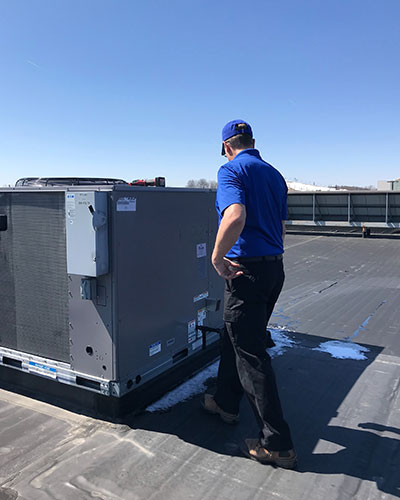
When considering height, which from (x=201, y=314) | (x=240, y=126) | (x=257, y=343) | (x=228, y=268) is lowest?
(x=201, y=314)

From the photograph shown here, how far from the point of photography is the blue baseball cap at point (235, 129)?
2.60 m

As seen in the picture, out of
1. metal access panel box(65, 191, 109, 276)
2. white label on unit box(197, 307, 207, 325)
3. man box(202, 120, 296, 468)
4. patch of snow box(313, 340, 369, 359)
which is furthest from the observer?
patch of snow box(313, 340, 369, 359)

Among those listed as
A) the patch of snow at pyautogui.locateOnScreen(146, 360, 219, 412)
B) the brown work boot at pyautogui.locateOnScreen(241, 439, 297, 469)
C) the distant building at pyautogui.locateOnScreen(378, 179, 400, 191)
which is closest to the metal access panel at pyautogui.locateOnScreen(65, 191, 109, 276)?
the patch of snow at pyautogui.locateOnScreen(146, 360, 219, 412)

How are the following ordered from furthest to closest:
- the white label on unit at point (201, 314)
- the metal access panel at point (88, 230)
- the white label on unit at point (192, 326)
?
1. the white label on unit at point (201, 314)
2. the white label on unit at point (192, 326)
3. the metal access panel at point (88, 230)

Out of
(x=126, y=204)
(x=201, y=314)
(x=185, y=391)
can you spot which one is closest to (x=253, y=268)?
(x=126, y=204)

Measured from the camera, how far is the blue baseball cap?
2.60 metres

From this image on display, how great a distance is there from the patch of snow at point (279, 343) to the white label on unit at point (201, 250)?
1.32m

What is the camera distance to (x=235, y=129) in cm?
261

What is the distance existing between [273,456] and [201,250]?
5.52ft

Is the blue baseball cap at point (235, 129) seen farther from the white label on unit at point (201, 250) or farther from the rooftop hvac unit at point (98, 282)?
the white label on unit at point (201, 250)

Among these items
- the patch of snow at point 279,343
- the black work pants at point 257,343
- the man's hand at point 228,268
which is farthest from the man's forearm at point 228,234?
the patch of snow at point 279,343

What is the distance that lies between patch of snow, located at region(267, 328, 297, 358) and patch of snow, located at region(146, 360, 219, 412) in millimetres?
781

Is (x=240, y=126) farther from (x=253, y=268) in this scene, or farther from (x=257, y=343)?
(x=257, y=343)

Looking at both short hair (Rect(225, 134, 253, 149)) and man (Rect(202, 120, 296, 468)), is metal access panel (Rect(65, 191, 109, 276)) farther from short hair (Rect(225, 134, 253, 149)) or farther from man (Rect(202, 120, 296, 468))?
short hair (Rect(225, 134, 253, 149))
